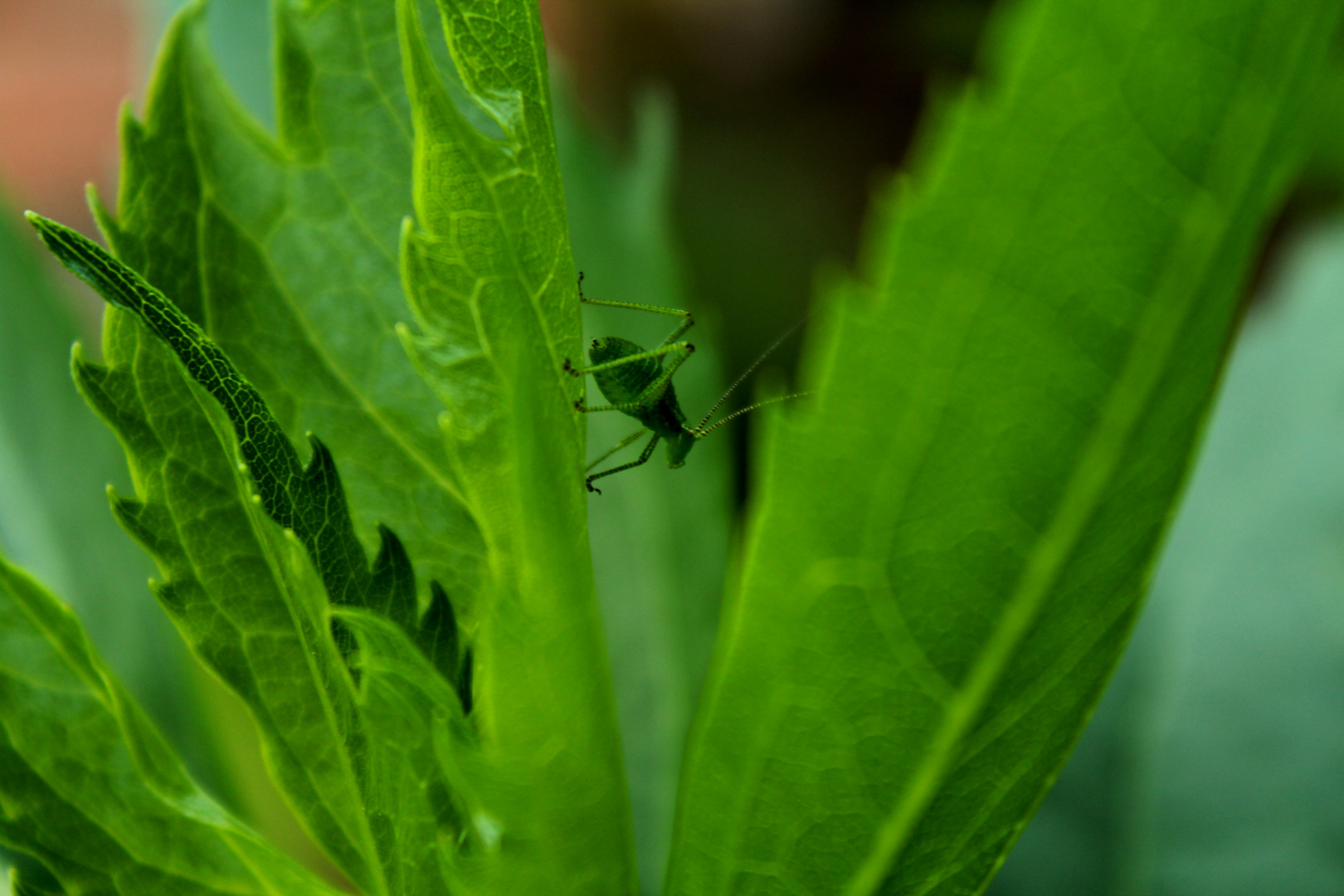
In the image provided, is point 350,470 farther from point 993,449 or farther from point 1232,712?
point 1232,712

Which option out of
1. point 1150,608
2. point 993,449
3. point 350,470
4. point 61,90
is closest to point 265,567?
point 350,470

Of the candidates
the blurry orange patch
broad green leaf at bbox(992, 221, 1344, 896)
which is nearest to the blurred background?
broad green leaf at bbox(992, 221, 1344, 896)

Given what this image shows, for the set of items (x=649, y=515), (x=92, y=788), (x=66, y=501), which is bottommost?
(x=92, y=788)

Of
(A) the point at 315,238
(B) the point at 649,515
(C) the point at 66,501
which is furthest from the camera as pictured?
(B) the point at 649,515

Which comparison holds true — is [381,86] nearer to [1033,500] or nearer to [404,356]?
[404,356]

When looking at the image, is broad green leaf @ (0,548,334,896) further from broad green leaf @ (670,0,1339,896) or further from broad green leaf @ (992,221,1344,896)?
broad green leaf @ (992,221,1344,896)

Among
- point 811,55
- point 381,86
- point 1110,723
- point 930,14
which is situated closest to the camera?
point 381,86

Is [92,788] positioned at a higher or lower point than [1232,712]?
lower

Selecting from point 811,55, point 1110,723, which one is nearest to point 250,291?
point 1110,723
